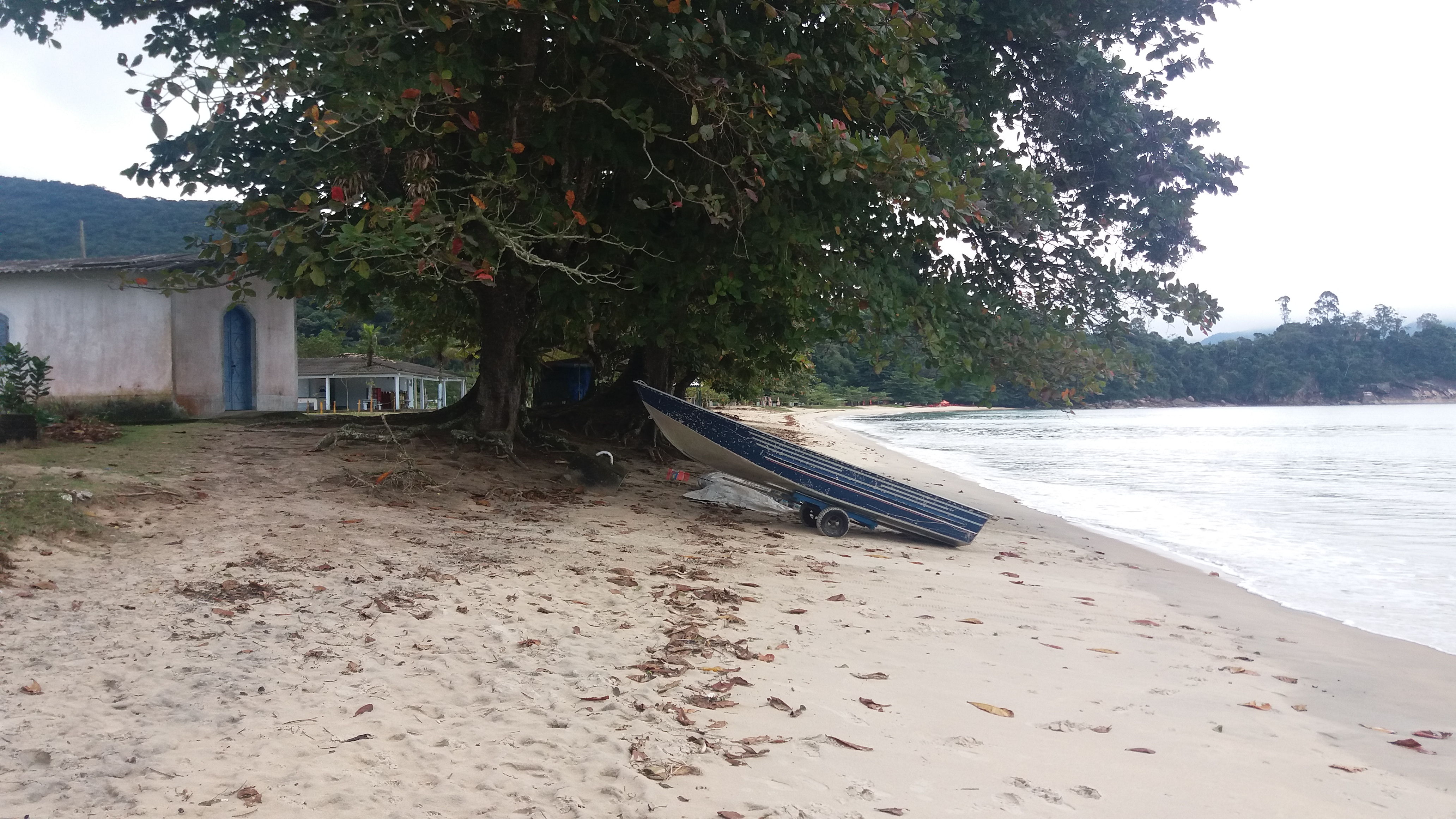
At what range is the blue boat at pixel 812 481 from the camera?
348 inches

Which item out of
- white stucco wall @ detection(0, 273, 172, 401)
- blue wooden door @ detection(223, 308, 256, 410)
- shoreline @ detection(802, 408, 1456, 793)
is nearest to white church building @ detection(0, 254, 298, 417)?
white stucco wall @ detection(0, 273, 172, 401)

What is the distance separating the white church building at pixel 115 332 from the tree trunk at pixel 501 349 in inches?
181

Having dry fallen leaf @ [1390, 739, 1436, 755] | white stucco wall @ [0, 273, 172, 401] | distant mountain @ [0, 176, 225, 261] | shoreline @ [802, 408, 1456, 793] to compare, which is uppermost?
distant mountain @ [0, 176, 225, 261]

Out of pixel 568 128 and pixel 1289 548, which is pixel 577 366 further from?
pixel 1289 548

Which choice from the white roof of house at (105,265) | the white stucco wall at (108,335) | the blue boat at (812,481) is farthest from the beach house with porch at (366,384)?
the blue boat at (812,481)

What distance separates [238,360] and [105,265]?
7.82 ft

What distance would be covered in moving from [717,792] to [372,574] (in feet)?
9.90

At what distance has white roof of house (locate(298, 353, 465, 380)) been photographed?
31.1m

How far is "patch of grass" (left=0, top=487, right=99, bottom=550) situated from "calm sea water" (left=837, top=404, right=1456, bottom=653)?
8586mm

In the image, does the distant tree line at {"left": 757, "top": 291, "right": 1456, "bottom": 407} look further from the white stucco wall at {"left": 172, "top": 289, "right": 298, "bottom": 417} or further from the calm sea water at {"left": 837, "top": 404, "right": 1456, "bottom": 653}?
the white stucco wall at {"left": 172, "top": 289, "right": 298, "bottom": 417}

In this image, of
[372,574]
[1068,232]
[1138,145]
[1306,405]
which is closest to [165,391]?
[372,574]

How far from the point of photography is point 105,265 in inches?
515

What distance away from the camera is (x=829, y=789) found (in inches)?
120

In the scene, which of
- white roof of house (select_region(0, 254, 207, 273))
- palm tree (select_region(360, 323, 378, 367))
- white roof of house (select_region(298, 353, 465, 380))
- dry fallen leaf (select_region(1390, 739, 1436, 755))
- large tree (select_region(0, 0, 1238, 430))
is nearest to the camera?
dry fallen leaf (select_region(1390, 739, 1436, 755))
